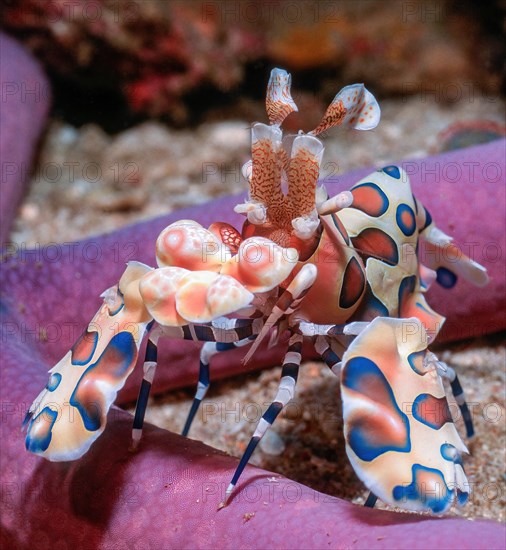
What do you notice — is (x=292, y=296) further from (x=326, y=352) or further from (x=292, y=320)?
(x=326, y=352)

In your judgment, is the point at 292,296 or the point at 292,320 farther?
the point at 292,320

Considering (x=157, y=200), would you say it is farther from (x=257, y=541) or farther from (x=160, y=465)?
(x=257, y=541)

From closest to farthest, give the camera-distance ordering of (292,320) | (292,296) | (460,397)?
(292,296) → (292,320) → (460,397)

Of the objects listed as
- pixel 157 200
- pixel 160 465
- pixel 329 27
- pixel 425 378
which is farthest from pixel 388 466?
pixel 329 27

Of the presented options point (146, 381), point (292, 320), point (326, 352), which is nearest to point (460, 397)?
point (326, 352)

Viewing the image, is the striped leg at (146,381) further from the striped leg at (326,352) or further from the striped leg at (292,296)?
the striped leg at (326,352)

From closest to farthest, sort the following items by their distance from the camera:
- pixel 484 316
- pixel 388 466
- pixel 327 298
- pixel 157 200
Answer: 1. pixel 388 466
2. pixel 327 298
3. pixel 484 316
4. pixel 157 200

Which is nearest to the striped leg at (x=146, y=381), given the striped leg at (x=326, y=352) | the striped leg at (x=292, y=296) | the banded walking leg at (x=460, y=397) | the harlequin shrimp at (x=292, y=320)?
the harlequin shrimp at (x=292, y=320)
